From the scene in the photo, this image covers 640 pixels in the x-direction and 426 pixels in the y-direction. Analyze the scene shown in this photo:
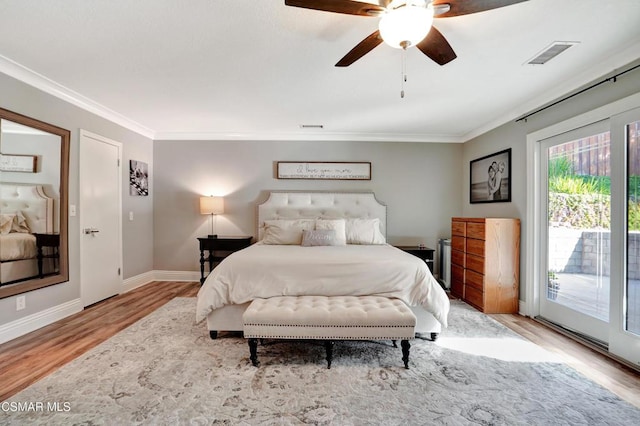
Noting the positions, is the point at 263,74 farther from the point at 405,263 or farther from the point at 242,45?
the point at 405,263

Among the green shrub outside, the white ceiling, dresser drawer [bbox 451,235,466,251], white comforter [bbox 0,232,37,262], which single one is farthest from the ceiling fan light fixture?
white comforter [bbox 0,232,37,262]

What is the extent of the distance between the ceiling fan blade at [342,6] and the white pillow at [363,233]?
9.25ft

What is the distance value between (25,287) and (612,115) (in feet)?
18.0

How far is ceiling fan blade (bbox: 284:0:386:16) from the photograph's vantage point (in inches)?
56.8

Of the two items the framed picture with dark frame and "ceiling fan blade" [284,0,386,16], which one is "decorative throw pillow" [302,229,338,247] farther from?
"ceiling fan blade" [284,0,386,16]

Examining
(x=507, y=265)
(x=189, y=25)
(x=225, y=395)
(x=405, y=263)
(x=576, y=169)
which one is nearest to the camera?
(x=225, y=395)

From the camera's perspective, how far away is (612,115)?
2336 mm

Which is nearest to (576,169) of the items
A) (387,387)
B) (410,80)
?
(410,80)

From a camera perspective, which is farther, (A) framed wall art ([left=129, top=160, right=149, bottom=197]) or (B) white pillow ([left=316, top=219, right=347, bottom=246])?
(A) framed wall art ([left=129, top=160, right=149, bottom=197])

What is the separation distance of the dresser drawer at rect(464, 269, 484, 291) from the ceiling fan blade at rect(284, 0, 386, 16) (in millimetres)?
3121

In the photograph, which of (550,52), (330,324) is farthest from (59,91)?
(550,52)

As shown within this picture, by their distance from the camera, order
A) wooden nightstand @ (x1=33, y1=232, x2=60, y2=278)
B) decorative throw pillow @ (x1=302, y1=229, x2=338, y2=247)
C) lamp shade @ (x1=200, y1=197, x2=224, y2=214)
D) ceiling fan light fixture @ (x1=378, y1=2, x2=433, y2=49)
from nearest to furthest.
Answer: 1. ceiling fan light fixture @ (x1=378, y1=2, x2=433, y2=49)
2. wooden nightstand @ (x1=33, y1=232, x2=60, y2=278)
3. decorative throw pillow @ (x1=302, y1=229, x2=338, y2=247)
4. lamp shade @ (x1=200, y1=197, x2=224, y2=214)

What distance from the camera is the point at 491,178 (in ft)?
13.2

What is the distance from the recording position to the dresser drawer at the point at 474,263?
341cm
